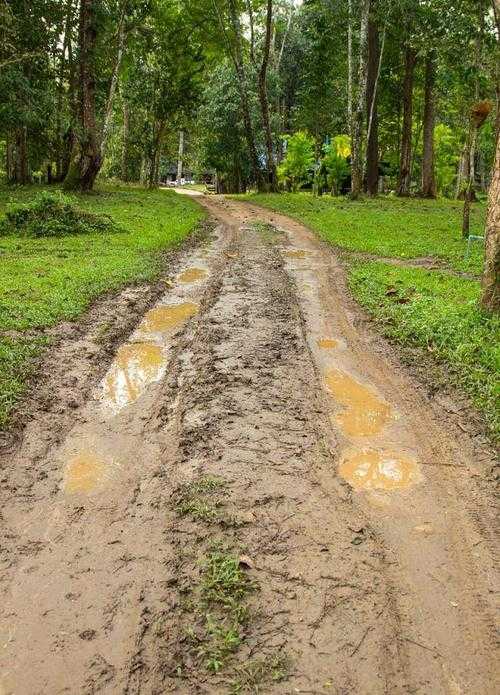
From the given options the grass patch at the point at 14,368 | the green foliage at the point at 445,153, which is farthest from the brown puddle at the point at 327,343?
the green foliage at the point at 445,153

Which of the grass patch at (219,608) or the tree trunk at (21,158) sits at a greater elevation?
the tree trunk at (21,158)

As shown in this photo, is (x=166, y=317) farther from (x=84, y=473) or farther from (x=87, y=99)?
(x=87, y=99)

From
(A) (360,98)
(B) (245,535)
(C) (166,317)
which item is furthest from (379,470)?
(A) (360,98)

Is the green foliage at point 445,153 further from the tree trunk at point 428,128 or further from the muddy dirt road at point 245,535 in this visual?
the muddy dirt road at point 245,535

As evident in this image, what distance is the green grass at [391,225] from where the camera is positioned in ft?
45.8

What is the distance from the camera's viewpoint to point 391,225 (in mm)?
18781

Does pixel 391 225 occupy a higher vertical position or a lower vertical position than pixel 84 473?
higher

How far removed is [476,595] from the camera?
3.22 meters

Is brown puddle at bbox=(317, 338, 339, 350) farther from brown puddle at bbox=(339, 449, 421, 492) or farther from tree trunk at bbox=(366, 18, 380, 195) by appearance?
tree trunk at bbox=(366, 18, 380, 195)

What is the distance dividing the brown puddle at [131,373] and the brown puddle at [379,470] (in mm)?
2280

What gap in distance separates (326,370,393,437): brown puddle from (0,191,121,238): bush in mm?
10755

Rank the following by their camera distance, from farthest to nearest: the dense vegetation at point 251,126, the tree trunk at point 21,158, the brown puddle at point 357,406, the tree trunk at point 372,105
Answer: the tree trunk at point 372,105
the tree trunk at point 21,158
the dense vegetation at point 251,126
the brown puddle at point 357,406

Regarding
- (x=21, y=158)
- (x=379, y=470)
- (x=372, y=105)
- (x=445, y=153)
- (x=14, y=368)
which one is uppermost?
(x=445, y=153)

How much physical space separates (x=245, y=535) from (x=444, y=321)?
4.92 m
